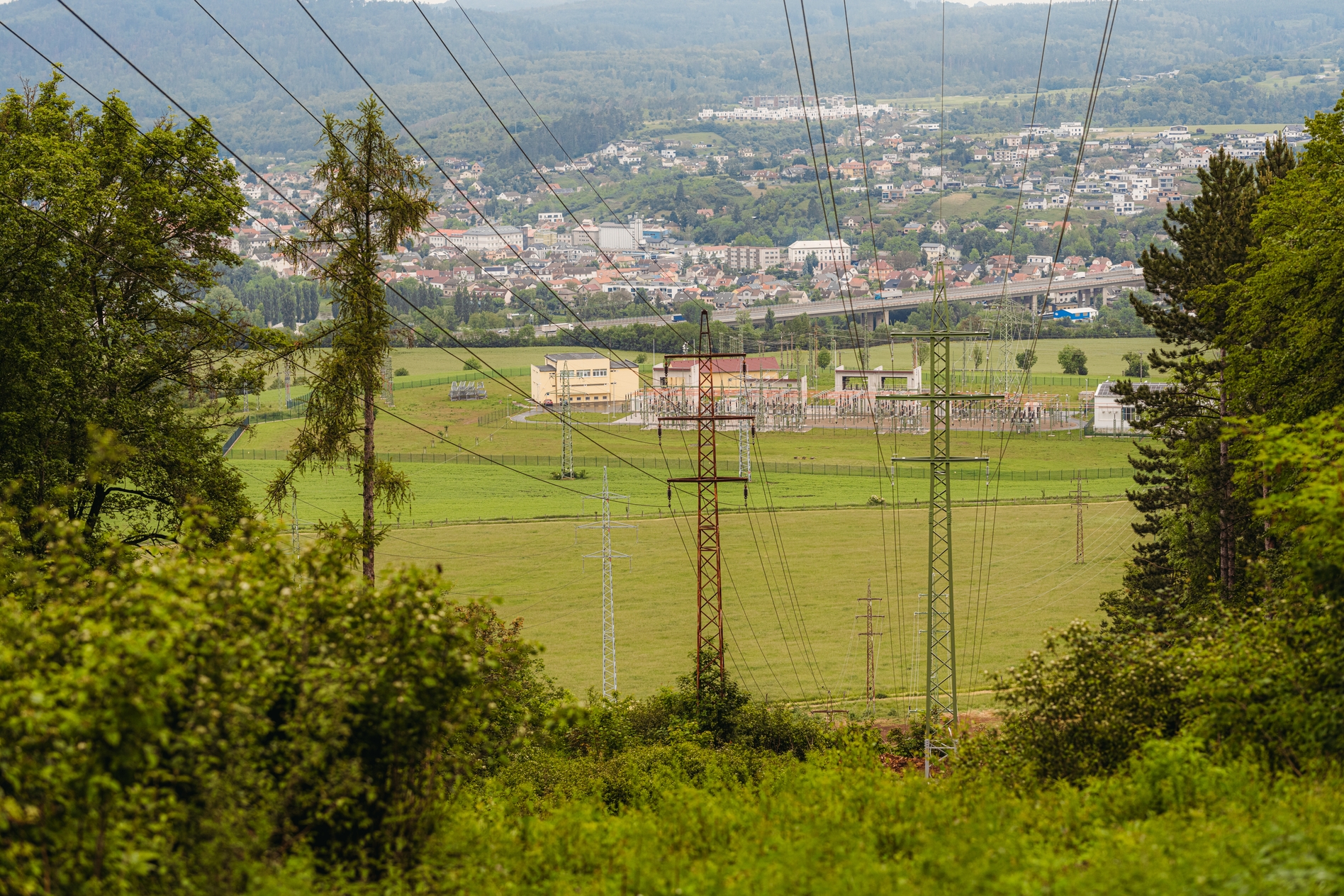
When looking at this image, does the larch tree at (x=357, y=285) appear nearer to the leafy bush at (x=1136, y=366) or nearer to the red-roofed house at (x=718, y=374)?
the red-roofed house at (x=718, y=374)

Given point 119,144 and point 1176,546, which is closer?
point 119,144

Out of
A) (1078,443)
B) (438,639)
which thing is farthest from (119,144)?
(1078,443)

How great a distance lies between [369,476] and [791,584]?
42.3 m

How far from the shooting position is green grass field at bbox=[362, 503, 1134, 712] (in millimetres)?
47750

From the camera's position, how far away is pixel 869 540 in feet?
237

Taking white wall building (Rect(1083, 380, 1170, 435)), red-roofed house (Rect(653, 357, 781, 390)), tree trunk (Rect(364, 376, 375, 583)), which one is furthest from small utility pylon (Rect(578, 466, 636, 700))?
red-roofed house (Rect(653, 357, 781, 390))

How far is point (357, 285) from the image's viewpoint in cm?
2202

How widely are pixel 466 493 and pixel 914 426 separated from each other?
53.5 m

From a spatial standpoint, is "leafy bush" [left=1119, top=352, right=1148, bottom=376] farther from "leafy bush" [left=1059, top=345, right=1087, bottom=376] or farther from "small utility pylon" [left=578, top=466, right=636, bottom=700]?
"small utility pylon" [left=578, top=466, right=636, bottom=700]

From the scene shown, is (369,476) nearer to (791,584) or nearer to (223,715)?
(223,715)

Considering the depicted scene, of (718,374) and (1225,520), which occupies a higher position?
(718,374)

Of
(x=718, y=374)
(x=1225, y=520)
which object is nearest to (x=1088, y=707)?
(x=1225, y=520)

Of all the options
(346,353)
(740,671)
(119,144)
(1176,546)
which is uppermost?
(119,144)

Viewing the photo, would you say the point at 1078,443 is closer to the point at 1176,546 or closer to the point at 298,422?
the point at 1176,546
